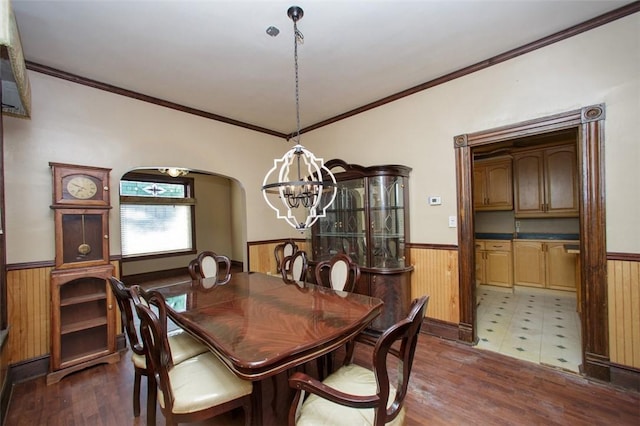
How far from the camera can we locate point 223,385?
1.48 metres

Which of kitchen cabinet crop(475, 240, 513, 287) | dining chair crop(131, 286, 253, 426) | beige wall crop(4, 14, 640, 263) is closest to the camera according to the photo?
dining chair crop(131, 286, 253, 426)

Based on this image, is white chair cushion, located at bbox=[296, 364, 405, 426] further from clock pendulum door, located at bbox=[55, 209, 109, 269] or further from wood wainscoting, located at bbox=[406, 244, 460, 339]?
clock pendulum door, located at bbox=[55, 209, 109, 269]

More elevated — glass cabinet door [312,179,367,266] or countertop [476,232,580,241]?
glass cabinet door [312,179,367,266]

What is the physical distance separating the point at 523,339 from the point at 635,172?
1.88 metres

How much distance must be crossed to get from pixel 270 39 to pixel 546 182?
16.0 ft

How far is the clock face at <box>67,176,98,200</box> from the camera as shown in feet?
8.32

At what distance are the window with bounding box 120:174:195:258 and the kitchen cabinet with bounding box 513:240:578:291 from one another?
7.06m

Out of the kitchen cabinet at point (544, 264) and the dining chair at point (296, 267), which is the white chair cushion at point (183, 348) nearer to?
the dining chair at point (296, 267)

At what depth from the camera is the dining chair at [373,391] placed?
1.07 m

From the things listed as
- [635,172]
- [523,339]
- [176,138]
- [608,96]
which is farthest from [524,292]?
[176,138]

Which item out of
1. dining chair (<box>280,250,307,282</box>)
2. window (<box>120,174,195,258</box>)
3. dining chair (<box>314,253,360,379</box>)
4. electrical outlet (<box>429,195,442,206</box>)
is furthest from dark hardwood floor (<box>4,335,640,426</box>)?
window (<box>120,174,195,258</box>)

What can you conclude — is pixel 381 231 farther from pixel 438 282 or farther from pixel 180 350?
pixel 180 350

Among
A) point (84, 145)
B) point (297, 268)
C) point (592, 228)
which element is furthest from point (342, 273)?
point (84, 145)

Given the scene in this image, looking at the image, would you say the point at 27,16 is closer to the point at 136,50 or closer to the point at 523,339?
the point at 136,50
